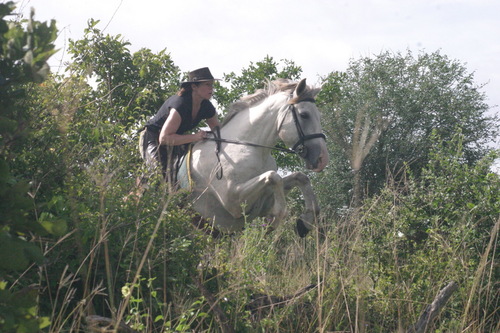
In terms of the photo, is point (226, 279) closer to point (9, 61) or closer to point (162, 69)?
point (9, 61)

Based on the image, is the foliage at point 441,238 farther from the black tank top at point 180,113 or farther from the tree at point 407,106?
the tree at point 407,106

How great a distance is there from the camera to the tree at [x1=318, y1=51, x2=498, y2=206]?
66.4 ft

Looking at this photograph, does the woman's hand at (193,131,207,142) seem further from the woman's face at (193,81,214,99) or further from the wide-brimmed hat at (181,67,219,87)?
the wide-brimmed hat at (181,67,219,87)

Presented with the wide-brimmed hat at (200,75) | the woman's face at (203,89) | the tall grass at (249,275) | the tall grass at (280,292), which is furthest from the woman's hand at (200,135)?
the tall grass at (280,292)

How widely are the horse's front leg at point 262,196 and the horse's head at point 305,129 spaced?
446 mm

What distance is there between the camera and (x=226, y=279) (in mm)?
4734

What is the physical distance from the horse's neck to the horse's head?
125 millimetres

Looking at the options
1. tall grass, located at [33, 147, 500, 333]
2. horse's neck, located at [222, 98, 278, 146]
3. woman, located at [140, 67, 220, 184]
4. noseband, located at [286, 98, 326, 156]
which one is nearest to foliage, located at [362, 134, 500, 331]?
tall grass, located at [33, 147, 500, 333]

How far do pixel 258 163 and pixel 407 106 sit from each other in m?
14.9

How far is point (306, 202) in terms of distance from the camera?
772 cm

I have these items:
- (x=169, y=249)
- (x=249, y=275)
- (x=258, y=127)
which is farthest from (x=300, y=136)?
(x=169, y=249)

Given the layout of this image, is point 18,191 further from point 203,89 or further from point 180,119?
point 203,89

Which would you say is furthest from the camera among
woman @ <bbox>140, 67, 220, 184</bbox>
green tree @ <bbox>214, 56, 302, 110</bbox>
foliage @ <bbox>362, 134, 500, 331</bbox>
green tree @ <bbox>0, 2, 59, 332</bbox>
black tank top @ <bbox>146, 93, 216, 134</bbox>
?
green tree @ <bbox>214, 56, 302, 110</bbox>

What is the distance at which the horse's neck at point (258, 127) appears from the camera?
7793 mm
